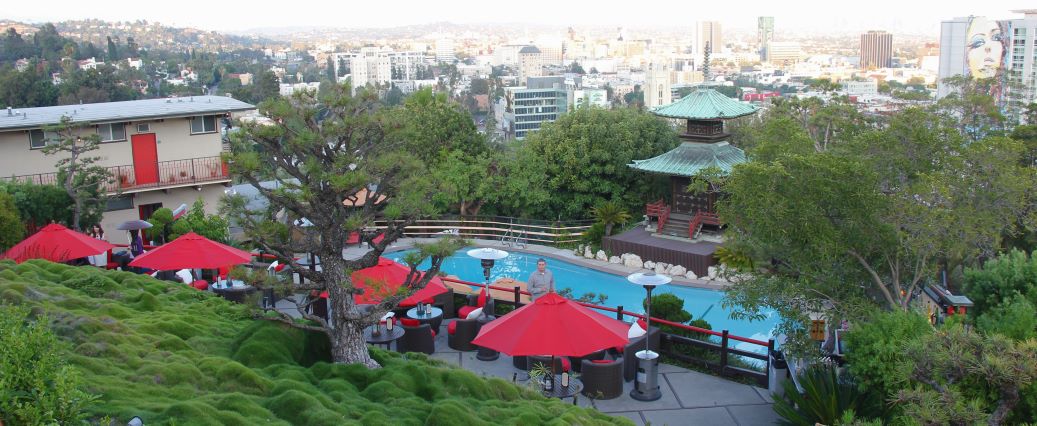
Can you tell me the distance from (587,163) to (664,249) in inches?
178

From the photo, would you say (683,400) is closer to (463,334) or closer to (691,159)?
(463,334)

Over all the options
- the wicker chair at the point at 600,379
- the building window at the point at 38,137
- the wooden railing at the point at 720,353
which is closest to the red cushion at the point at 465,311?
the wooden railing at the point at 720,353

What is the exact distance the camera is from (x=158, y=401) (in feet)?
26.2

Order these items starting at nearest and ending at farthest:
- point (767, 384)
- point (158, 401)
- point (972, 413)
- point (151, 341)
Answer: point (972, 413) < point (158, 401) < point (151, 341) < point (767, 384)

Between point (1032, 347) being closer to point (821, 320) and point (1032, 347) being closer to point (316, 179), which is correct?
point (821, 320)

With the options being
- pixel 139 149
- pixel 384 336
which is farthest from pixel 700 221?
pixel 139 149

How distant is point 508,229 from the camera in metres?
26.5

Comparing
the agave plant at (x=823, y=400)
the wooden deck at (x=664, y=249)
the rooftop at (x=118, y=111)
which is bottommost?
the wooden deck at (x=664, y=249)

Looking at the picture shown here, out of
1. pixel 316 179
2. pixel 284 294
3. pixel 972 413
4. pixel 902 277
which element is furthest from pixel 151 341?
pixel 902 277

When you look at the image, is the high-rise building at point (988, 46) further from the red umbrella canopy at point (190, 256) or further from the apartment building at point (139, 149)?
the red umbrella canopy at point (190, 256)

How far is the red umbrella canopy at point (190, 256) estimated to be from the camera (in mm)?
15383

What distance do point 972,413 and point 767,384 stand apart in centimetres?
579

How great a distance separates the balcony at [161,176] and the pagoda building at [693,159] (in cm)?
1208

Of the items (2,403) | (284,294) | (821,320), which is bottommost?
(821,320)
